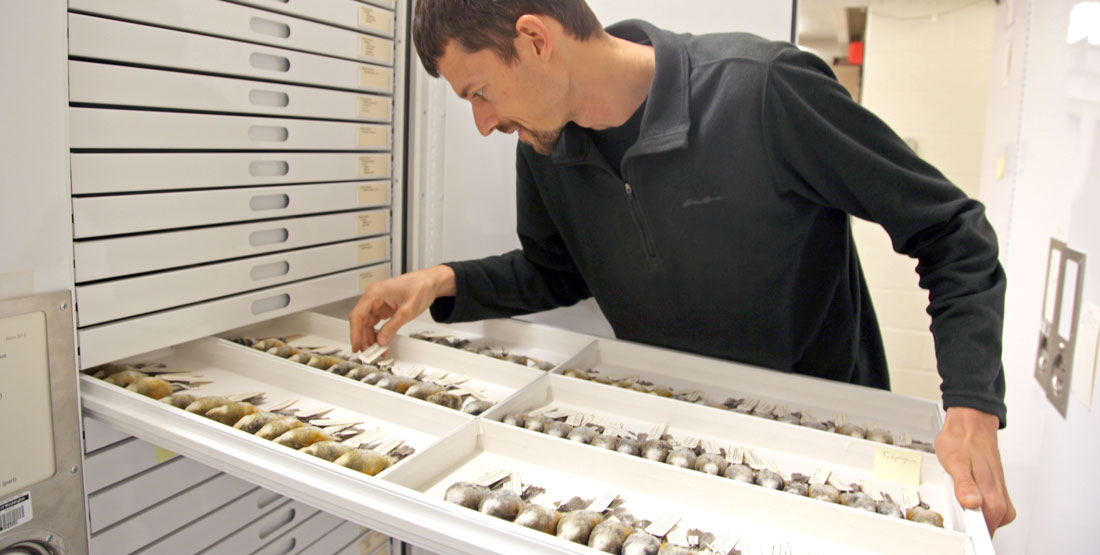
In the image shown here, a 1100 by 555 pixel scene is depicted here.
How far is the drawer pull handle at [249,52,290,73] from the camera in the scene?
1.55 metres

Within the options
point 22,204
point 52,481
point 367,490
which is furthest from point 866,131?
point 52,481

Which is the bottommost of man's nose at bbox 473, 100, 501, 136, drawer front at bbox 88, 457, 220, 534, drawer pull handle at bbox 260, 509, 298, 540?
drawer pull handle at bbox 260, 509, 298, 540

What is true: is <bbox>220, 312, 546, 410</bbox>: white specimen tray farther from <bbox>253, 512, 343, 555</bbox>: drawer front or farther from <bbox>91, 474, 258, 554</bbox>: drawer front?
<bbox>253, 512, 343, 555</bbox>: drawer front

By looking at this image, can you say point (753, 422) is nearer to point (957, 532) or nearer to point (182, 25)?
point (957, 532)

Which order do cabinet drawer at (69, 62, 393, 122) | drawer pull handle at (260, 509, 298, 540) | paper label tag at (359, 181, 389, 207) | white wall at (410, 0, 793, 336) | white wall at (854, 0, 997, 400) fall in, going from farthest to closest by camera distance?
white wall at (854, 0, 997, 400), white wall at (410, 0, 793, 336), paper label tag at (359, 181, 389, 207), drawer pull handle at (260, 509, 298, 540), cabinet drawer at (69, 62, 393, 122)

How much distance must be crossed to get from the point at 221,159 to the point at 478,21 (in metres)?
0.64

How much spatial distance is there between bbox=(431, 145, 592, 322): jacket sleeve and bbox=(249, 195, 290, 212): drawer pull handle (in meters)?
0.42

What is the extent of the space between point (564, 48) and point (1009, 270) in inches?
94.1

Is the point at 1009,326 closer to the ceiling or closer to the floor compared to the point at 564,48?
closer to the floor

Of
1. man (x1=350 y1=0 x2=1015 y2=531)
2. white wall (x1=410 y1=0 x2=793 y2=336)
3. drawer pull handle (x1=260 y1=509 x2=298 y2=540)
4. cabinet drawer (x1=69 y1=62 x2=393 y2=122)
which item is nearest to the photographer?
man (x1=350 y1=0 x2=1015 y2=531)

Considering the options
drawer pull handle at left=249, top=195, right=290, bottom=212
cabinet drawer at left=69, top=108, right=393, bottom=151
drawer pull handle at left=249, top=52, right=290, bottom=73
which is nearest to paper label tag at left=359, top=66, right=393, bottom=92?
cabinet drawer at left=69, top=108, right=393, bottom=151

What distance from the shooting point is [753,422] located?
1.20 metres

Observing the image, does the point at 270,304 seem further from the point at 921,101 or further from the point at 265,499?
the point at 921,101

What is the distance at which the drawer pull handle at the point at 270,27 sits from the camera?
153 cm
